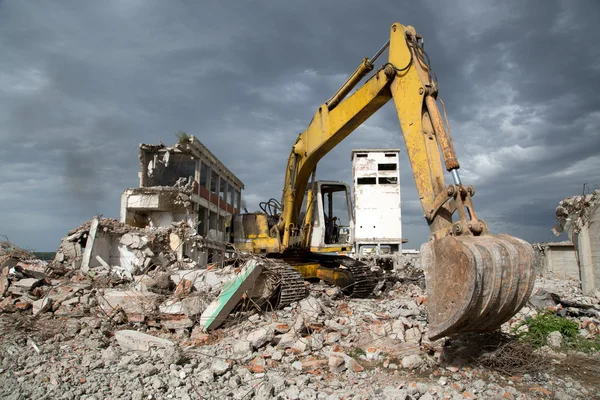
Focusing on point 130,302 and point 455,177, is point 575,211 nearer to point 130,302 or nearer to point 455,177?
point 455,177

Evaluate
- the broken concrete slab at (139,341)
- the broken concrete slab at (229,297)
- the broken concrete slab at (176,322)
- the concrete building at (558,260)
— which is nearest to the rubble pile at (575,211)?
the broken concrete slab at (229,297)

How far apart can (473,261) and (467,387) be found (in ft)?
4.16

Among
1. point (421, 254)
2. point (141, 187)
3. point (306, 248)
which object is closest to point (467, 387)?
point (421, 254)

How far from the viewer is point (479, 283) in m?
3.04

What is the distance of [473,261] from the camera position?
3055 millimetres

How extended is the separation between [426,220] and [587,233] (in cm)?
637

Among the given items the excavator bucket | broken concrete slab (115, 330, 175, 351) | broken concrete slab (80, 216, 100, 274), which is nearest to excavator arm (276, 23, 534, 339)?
the excavator bucket

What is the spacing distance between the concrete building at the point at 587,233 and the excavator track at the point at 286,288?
19.7ft

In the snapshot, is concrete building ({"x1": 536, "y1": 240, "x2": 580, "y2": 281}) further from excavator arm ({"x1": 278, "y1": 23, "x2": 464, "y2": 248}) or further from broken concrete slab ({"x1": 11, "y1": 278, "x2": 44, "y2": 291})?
broken concrete slab ({"x1": 11, "y1": 278, "x2": 44, "y2": 291})

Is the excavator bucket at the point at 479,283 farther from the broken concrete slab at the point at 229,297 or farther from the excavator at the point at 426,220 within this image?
the broken concrete slab at the point at 229,297

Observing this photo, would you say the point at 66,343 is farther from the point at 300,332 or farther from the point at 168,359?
the point at 300,332

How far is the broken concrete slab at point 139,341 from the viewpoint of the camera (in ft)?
15.4

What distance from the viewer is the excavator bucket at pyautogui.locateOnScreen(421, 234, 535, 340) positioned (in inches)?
121

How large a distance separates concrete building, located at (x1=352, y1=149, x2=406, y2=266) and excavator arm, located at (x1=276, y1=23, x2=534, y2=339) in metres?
10.4
